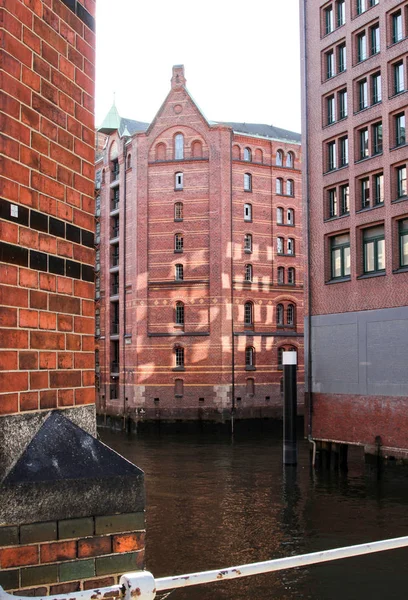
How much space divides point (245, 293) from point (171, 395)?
7954 mm

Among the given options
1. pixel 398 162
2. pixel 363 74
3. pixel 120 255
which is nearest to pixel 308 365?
pixel 398 162

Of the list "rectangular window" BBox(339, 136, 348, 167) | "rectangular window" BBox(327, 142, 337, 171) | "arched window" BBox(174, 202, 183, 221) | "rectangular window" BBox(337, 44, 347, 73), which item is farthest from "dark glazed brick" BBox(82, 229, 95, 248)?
"arched window" BBox(174, 202, 183, 221)

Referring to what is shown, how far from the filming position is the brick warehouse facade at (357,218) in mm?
26094

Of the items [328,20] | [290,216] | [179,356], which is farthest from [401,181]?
[290,216]

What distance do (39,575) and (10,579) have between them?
111 millimetres

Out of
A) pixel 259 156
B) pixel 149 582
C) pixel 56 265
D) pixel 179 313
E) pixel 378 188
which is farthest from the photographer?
pixel 259 156

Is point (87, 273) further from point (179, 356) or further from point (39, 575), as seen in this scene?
point (179, 356)

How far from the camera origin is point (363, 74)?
28.2 m

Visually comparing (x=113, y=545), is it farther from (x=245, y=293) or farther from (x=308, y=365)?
(x=245, y=293)

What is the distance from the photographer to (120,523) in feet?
9.79

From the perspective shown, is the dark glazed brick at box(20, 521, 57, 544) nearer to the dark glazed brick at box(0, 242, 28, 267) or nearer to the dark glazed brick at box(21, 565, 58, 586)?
the dark glazed brick at box(21, 565, 58, 586)

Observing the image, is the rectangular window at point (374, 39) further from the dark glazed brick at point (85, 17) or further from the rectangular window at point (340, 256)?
the dark glazed brick at point (85, 17)

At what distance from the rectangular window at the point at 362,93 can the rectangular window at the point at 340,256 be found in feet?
16.4

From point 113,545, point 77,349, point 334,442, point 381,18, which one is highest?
point 381,18
